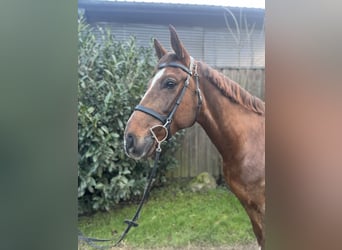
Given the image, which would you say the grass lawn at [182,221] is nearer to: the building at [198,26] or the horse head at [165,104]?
the horse head at [165,104]

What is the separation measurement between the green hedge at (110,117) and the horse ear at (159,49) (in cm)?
4

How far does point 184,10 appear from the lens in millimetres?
1379

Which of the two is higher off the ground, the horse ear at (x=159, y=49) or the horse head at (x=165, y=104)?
the horse ear at (x=159, y=49)

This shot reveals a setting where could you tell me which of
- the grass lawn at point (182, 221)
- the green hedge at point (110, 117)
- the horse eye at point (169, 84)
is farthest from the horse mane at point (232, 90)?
the grass lawn at point (182, 221)

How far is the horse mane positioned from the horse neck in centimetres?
2

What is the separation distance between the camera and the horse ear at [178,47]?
1.39m

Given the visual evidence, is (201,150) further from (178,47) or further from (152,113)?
(178,47)

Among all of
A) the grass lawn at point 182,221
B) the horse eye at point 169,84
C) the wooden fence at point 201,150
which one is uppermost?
the horse eye at point 169,84

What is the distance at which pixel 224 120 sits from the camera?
157 cm

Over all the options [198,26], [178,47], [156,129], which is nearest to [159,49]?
[178,47]
